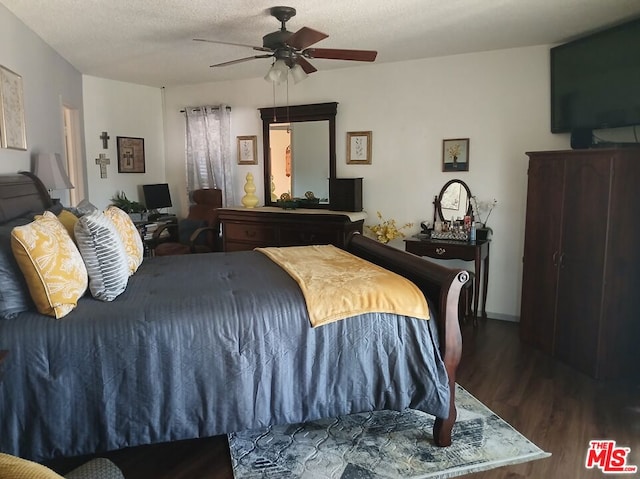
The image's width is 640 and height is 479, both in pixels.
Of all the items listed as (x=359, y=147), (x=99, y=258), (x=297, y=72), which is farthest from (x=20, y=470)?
(x=359, y=147)

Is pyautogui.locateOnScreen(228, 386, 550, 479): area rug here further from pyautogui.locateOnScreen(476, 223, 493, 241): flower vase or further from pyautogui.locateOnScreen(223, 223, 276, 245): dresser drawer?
pyautogui.locateOnScreen(223, 223, 276, 245): dresser drawer

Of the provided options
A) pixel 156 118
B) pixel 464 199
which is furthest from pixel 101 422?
pixel 156 118

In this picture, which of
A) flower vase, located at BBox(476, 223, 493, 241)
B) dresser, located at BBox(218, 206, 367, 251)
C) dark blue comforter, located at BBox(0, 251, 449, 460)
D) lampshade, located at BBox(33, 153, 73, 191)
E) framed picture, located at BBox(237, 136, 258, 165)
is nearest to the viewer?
dark blue comforter, located at BBox(0, 251, 449, 460)

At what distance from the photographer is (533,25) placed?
3.48 metres

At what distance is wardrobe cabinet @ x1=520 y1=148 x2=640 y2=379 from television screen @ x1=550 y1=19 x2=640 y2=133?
52cm

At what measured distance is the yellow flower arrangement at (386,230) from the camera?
181 inches

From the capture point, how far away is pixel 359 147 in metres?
4.85

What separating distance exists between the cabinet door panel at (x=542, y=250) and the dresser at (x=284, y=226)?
153cm

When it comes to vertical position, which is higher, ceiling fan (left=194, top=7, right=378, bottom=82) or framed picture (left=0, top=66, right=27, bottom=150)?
ceiling fan (left=194, top=7, right=378, bottom=82)

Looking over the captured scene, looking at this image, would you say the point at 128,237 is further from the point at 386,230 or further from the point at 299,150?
the point at 299,150

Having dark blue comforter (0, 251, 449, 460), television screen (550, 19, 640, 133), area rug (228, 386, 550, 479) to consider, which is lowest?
area rug (228, 386, 550, 479)

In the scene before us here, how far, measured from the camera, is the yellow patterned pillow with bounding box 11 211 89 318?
1.89 meters

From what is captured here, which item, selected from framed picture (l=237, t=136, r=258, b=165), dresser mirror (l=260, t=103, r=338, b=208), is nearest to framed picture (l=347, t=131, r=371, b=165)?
dresser mirror (l=260, t=103, r=338, b=208)

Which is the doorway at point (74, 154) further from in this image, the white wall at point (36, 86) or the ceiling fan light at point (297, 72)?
the ceiling fan light at point (297, 72)
